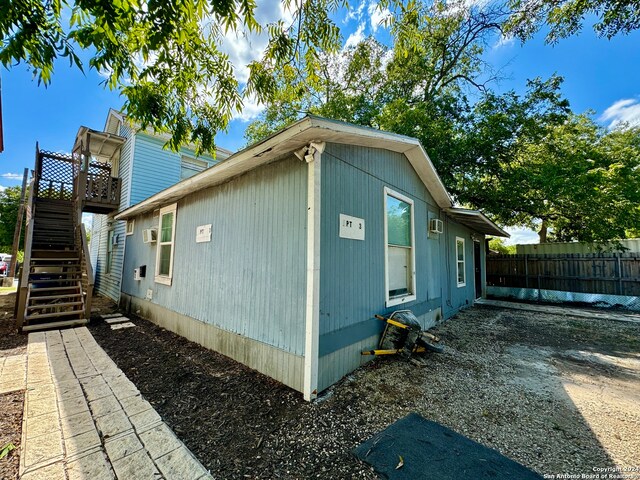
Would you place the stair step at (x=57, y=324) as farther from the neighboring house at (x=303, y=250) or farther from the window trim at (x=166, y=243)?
the window trim at (x=166, y=243)

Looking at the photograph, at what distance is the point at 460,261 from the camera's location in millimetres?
7691

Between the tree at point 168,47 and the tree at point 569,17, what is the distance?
5.17 metres

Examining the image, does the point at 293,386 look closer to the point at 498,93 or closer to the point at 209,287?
the point at 209,287

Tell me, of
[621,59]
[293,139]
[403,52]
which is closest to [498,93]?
[621,59]

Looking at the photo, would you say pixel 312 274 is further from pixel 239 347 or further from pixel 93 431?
pixel 93 431

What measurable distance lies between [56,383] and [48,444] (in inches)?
55.1

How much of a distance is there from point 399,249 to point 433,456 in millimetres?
3092

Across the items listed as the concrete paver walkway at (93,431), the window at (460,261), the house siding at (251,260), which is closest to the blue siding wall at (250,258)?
the house siding at (251,260)

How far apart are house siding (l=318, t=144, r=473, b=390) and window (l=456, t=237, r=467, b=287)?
136 inches

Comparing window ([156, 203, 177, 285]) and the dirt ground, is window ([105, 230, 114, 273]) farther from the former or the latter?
the dirt ground

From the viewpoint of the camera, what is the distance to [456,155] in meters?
8.55

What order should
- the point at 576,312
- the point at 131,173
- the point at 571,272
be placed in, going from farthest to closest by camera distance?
the point at 571,272, the point at 131,173, the point at 576,312

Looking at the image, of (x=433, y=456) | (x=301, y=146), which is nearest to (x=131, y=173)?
(x=301, y=146)

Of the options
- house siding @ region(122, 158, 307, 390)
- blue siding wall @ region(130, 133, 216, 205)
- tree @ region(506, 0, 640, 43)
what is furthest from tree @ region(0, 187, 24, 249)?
tree @ region(506, 0, 640, 43)
